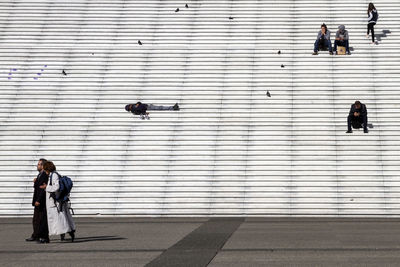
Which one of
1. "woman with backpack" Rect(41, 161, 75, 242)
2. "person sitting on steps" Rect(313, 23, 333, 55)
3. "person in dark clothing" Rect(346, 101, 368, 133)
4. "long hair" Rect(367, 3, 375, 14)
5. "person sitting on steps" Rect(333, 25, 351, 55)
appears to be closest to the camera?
"woman with backpack" Rect(41, 161, 75, 242)

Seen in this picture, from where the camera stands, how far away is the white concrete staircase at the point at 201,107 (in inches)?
976

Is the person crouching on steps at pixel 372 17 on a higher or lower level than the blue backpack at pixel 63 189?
higher

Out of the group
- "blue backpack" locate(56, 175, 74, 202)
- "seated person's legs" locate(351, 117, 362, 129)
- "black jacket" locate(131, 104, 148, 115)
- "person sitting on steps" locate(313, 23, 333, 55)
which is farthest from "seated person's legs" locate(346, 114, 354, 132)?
"blue backpack" locate(56, 175, 74, 202)

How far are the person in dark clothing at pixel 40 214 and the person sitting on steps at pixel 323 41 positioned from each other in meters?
15.4

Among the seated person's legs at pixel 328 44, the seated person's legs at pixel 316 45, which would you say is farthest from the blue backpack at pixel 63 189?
the seated person's legs at pixel 328 44

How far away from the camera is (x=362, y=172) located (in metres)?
25.0

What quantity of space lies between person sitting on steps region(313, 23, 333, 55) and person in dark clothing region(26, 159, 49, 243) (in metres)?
15.4

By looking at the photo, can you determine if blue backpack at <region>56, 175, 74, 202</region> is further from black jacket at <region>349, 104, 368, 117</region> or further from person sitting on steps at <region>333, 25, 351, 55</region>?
person sitting on steps at <region>333, 25, 351, 55</region>

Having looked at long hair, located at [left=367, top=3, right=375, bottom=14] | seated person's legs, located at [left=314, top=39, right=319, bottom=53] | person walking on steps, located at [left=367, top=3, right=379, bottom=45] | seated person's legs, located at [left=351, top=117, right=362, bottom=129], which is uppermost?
long hair, located at [left=367, top=3, right=375, bottom=14]

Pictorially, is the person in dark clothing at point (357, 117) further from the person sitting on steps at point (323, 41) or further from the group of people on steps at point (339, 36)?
the person sitting on steps at point (323, 41)

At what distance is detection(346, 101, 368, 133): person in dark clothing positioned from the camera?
85.1ft

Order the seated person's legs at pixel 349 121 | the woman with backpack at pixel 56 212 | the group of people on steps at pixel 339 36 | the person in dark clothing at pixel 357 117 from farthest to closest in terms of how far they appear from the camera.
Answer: the group of people on steps at pixel 339 36, the seated person's legs at pixel 349 121, the person in dark clothing at pixel 357 117, the woman with backpack at pixel 56 212

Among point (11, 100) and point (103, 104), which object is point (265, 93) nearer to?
point (103, 104)

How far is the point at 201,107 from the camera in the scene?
2809 centimetres
